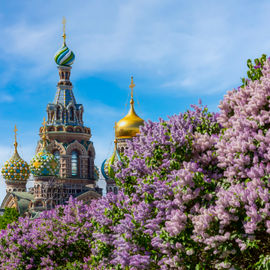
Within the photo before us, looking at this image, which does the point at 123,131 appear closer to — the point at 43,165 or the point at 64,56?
the point at 43,165

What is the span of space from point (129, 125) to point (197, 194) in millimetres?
55600

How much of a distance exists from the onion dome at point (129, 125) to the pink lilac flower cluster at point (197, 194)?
50.1 m

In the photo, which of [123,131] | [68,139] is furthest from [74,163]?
[123,131]

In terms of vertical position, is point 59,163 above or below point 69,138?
below

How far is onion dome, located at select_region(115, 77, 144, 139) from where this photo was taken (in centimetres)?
6794

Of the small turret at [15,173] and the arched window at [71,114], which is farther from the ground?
the arched window at [71,114]

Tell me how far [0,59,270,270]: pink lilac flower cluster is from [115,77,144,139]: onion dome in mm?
50121

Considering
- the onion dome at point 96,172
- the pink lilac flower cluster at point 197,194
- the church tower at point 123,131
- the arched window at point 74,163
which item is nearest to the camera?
the pink lilac flower cluster at point 197,194

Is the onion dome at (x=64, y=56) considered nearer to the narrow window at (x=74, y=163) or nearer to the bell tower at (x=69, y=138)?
the bell tower at (x=69, y=138)

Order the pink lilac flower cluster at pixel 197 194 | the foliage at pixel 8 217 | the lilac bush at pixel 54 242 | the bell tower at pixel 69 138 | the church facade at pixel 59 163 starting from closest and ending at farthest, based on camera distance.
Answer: the pink lilac flower cluster at pixel 197 194 → the lilac bush at pixel 54 242 → the foliage at pixel 8 217 → the church facade at pixel 59 163 → the bell tower at pixel 69 138

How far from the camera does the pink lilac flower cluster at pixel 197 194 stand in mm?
11734

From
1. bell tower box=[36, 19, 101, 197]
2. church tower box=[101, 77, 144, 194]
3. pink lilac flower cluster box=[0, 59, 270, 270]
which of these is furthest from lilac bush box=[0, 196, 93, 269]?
church tower box=[101, 77, 144, 194]

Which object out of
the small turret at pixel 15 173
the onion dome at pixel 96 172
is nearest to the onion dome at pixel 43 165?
the small turret at pixel 15 173

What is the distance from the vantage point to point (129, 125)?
6844cm
